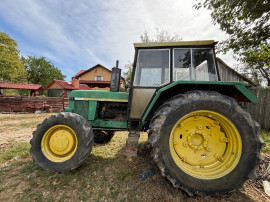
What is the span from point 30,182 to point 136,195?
1596mm

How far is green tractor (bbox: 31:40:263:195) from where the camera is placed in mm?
1614

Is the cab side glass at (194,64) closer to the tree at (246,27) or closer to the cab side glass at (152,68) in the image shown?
the cab side glass at (152,68)

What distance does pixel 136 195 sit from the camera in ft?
5.59

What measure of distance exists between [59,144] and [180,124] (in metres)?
1.95

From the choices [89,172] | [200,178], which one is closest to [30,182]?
[89,172]

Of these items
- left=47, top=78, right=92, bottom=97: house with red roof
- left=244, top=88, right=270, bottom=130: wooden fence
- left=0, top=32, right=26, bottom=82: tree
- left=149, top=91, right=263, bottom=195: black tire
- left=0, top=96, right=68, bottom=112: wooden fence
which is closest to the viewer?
left=149, top=91, right=263, bottom=195: black tire

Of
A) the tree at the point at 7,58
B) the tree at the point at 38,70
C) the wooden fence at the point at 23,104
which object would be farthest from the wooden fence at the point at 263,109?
the tree at the point at 38,70

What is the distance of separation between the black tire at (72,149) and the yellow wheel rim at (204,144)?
1324mm

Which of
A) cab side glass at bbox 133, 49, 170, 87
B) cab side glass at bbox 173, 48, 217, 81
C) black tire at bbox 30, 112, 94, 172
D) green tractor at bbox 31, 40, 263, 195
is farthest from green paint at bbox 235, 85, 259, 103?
black tire at bbox 30, 112, 94, 172

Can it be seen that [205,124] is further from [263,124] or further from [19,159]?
[263,124]

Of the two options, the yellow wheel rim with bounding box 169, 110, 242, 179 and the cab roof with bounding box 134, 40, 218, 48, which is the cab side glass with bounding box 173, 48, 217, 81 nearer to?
the cab roof with bounding box 134, 40, 218, 48

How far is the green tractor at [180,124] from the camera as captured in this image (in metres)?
1.61

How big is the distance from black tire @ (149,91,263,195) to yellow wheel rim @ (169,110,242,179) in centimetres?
7

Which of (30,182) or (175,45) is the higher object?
(175,45)
